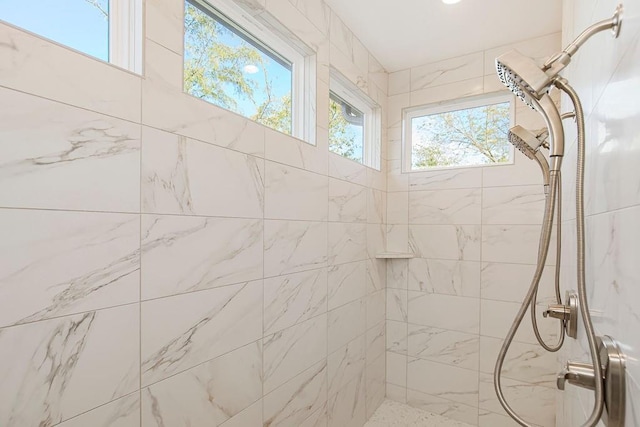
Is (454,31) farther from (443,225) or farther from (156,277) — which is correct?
(156,277)

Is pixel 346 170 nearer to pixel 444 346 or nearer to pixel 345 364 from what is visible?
pixel 345 364

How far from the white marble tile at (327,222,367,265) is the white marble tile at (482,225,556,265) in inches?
36.4

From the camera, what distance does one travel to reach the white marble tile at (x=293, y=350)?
5.29ft

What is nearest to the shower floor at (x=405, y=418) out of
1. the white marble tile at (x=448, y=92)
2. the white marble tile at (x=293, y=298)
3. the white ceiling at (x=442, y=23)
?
the white marble tile at (x=293, y=298)

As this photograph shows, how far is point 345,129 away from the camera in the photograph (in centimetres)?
248

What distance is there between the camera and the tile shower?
2.65 ft

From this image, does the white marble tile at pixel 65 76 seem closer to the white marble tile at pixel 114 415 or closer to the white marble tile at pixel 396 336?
the white marble tile at pixel 114 415

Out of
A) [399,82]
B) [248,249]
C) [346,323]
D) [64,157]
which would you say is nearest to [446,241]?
[346,323]

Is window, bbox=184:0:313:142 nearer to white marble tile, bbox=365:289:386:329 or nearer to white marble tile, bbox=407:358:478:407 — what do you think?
white marble tile, bbox=365:289:386:329

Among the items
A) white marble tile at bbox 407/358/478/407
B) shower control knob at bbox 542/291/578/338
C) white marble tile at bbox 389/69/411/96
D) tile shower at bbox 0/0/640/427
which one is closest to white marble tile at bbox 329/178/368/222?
tile shower at bbox 0/0/640/427

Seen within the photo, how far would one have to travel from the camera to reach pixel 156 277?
43.5 inches

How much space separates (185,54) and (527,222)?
2369mm

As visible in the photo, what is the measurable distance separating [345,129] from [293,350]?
61.4 inches

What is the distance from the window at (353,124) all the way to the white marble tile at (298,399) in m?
1.40
